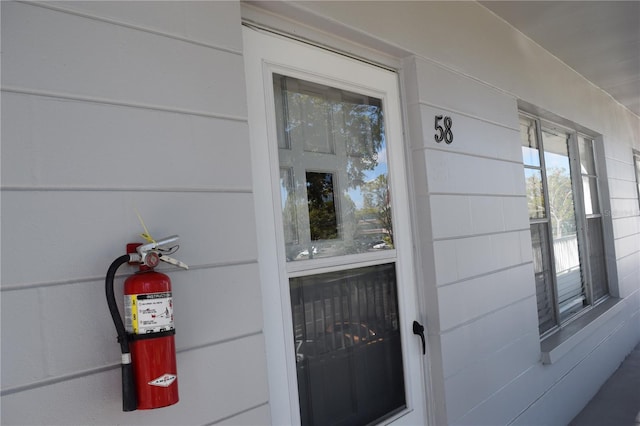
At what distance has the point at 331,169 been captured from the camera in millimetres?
1895

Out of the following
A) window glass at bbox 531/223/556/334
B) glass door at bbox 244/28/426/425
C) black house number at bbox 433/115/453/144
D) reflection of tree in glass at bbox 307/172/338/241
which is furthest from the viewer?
window glass at bbox 531/223/556/334

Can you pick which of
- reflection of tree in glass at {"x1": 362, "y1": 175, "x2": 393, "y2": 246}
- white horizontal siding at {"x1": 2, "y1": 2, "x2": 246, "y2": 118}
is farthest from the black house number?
white horizontal siding at {"x1": 2, "y1": 2, "x2": 246, "y2": 118}

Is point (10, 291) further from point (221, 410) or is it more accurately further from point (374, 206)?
point (374, 206)

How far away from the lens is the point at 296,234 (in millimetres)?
1724

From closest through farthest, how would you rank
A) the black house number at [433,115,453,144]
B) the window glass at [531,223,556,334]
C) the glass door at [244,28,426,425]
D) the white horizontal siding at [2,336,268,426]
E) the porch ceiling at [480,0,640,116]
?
1. the white horizontal siding at [2,336,268,426]
2. the glass door at [244,28,426,425]
3. the black house number at [433,115,453,144]
4. the porch ceiling at [480,0,640,116]
5. the window glass at [531,223,556,334]

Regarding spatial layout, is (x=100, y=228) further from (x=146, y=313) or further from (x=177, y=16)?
(x=177, y=16)

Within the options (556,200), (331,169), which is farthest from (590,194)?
(331,169)

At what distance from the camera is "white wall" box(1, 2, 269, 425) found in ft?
3.39

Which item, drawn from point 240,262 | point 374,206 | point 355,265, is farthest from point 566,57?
point 240,262

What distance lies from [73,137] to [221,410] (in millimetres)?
858

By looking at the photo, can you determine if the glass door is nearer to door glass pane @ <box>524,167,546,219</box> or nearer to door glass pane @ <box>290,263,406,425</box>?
door glass pane @ <box>290,263,406,425</box>

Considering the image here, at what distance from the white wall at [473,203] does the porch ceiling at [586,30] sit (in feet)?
0.41

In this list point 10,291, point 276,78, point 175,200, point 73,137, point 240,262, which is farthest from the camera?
point 276,78

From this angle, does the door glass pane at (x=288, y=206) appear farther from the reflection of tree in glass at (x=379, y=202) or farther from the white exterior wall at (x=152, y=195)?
the reflection of tree in glass at (x=379, y=202)
